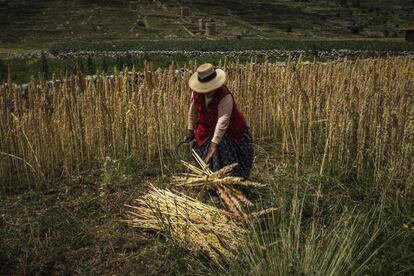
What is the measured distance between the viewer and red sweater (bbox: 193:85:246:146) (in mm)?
3988

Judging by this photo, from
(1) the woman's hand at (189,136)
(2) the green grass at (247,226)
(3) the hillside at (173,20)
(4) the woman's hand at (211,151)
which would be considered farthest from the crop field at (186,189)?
(3) the hillside at (173,20)

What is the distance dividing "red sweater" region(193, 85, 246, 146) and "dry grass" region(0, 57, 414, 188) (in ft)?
1.65

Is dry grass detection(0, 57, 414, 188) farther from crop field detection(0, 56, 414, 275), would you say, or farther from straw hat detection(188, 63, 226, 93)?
straw hat detection(188, 63, 226, 93)

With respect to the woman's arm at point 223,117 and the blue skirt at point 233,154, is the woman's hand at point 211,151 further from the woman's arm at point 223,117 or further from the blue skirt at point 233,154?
the blue skirt at point 233,154

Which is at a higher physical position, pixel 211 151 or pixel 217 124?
pixel 217 124

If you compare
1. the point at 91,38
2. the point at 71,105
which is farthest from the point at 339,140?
the point at 91,38

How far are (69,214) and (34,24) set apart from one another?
37.2 m

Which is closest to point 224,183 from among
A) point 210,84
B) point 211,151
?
point 211,151

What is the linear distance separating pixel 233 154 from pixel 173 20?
40.2 meters

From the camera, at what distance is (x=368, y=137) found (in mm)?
4359

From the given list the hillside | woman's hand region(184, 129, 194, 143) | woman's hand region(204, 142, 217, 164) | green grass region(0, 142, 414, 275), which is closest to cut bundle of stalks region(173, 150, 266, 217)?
woman's hand region(204, 142, 217, 164)

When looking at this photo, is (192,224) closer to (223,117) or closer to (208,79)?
(223,117)

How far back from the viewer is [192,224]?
3.00 metres

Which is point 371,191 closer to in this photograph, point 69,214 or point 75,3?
point 69,214
